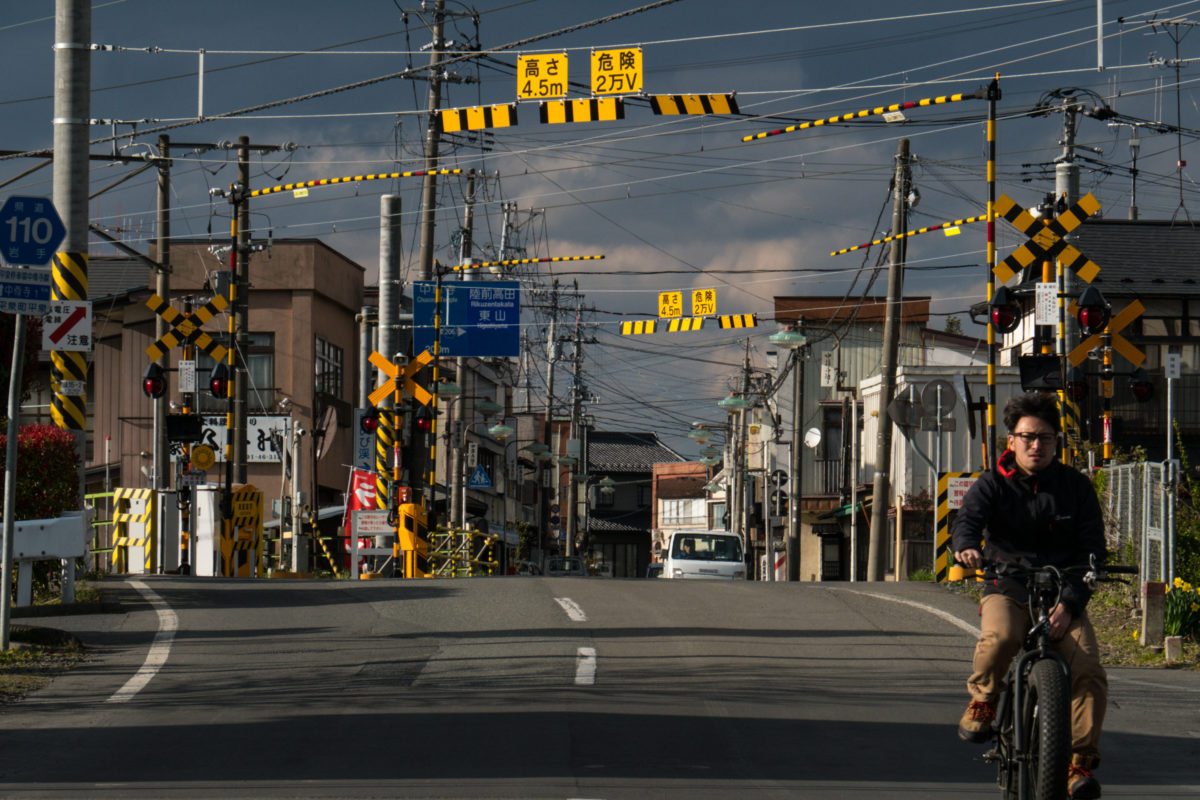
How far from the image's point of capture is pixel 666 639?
41.4 feet

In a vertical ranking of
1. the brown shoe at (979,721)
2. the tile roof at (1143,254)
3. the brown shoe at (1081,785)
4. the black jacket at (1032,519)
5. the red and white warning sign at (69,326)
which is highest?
the tile roof at (1143,254)

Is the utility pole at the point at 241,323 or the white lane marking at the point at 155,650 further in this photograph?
the utility pole at the point at 241,323

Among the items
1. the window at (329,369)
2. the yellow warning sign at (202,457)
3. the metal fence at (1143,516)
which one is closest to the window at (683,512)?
the window at (329,369)

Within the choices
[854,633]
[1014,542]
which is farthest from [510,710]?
[854,633]

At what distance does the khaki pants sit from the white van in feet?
80.7

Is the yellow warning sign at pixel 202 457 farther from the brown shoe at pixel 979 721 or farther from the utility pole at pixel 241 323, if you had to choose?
the brown shoe at pixel 979 721

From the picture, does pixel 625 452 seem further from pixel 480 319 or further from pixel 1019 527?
pixel 1019 527

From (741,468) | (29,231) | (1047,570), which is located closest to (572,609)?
(29,231)

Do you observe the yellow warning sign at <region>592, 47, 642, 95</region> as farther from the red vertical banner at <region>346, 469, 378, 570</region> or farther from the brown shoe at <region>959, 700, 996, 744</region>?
the brown shoe at <region>959, 700, 996, 744</region>

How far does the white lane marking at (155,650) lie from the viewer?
9.96m

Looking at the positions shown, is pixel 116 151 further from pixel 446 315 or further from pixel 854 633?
pixel 854 633

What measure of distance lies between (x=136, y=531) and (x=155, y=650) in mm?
11930

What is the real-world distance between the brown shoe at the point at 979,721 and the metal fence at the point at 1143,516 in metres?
7.78

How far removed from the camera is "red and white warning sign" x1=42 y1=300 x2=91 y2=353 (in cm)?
1376
